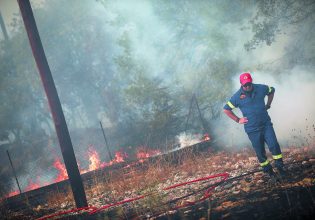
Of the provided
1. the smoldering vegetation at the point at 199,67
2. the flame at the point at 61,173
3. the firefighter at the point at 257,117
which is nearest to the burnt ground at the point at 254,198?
the firefighter at the point at 257,117

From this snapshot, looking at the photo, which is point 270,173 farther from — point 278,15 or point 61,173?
point 61,173

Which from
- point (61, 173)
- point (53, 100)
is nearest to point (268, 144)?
point (53, 100)

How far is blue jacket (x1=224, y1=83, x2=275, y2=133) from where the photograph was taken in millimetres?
6383

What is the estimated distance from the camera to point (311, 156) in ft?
23.5

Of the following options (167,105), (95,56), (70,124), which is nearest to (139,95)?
(167,105)

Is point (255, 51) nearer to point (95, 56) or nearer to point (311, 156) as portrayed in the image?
point (311, 156)

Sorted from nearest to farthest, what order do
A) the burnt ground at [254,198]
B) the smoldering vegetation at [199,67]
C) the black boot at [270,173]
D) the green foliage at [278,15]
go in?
the burnt ground at [254,198]
the black boot at [270,173]
the smoldering vegetation at [199,67]
the green foliage at [278,15]

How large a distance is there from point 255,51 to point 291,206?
10602 mm

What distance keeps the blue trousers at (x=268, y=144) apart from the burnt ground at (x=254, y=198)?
300 mm

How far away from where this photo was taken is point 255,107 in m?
6.42

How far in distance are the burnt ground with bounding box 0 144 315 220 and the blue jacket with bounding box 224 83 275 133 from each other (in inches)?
41.9

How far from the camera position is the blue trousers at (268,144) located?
619 centimetres

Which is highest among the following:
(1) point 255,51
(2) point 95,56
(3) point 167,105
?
(2) point 95,56

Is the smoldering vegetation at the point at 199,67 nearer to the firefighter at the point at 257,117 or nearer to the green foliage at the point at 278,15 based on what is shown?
the green foliage at the point at 278,15
